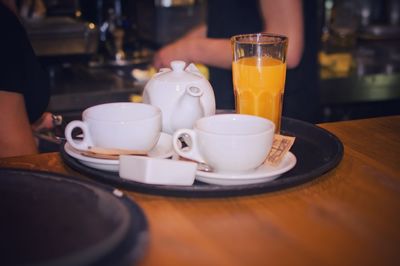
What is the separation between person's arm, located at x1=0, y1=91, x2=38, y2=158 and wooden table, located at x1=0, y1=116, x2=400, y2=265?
1.60 feet

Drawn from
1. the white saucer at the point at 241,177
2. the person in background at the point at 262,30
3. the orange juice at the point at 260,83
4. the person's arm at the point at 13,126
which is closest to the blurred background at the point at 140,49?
the person in background at the point at 262,30

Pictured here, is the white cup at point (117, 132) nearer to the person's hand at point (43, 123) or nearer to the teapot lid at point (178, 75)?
the teapot lid at point (178, 75)

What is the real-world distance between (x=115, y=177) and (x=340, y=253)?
368 mm

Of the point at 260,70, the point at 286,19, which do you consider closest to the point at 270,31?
the point at 286,19

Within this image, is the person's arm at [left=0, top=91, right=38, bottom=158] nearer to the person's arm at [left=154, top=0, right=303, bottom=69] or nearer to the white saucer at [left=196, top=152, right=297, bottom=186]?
the person's arm at [left=154, top=0, right=303, bottom=69]

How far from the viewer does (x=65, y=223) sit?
0.73 meters

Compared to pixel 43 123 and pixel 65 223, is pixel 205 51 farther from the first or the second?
pixel 65 223

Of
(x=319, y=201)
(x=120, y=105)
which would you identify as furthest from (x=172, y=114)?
(x=319, y=201)

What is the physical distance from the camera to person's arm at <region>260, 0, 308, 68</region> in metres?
1.60

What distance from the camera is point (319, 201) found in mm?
864

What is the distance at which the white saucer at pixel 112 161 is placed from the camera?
96cm

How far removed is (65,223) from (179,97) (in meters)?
0.41

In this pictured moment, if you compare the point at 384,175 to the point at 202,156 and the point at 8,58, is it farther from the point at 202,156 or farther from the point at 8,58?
the point at 8,58

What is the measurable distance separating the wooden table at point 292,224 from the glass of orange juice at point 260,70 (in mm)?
239
